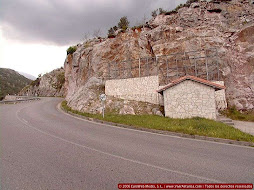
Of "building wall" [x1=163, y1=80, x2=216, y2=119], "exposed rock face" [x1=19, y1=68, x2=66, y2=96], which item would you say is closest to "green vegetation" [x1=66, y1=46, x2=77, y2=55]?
"exposed rock face" [x1=19, y1=68, x2=66, y2=96]

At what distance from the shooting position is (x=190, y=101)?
1245 centimetres

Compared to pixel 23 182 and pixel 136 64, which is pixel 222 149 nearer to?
pixel 23 182

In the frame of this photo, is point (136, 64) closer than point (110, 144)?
No

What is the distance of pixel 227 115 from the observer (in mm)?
14477

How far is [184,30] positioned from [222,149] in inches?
864

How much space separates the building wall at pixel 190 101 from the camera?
12.0 m

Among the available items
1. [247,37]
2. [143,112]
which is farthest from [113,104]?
[247,37]

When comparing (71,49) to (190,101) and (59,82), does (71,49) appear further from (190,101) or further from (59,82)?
(190,101)

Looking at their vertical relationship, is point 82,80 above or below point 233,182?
above

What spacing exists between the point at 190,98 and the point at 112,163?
10256 mm

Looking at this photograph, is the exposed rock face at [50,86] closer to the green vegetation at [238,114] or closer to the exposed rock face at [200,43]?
the exposed rock face at [200,43]

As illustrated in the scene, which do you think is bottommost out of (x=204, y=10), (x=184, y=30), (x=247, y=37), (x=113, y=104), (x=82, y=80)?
(x=113, y=104)

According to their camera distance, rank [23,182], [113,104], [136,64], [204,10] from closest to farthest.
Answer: [23,182] → [113,104] → [136,64] → [204,10]

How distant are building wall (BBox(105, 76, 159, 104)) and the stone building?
2.98 meters
